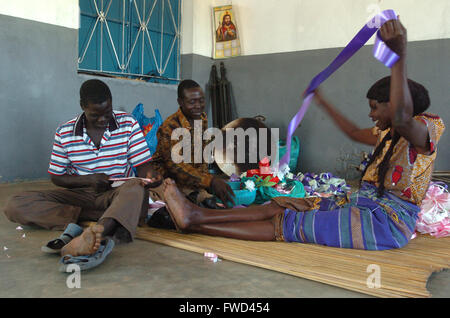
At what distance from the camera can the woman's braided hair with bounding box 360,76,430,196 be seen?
6.56 feet

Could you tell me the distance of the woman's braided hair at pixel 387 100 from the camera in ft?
6.56

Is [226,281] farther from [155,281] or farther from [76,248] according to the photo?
[76,248]

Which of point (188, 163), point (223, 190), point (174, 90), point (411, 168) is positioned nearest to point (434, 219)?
point (411, 168)

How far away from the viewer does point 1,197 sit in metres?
3.60

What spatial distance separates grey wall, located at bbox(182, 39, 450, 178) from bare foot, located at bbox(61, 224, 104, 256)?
4205 mm

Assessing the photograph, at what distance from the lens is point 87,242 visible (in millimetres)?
1779

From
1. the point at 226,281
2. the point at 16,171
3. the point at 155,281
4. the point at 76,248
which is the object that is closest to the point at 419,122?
the point at 226,281

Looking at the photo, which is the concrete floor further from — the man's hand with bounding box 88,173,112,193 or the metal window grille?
the metal window grille

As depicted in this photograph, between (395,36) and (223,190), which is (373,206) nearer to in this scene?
(395,36)

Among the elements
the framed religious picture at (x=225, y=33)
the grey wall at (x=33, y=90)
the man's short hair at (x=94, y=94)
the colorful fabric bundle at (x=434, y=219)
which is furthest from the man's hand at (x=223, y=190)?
the framed religious picture at (x=225, y=33)

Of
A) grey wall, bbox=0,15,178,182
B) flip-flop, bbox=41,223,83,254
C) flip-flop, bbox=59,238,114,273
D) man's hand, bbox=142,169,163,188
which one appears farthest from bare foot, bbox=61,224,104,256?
grey wall, bbox=0,15,178,182

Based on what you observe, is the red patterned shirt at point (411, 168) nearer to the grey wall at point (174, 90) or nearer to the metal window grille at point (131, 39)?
the grey wall at point (174, 90)

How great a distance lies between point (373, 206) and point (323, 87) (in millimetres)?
3693
